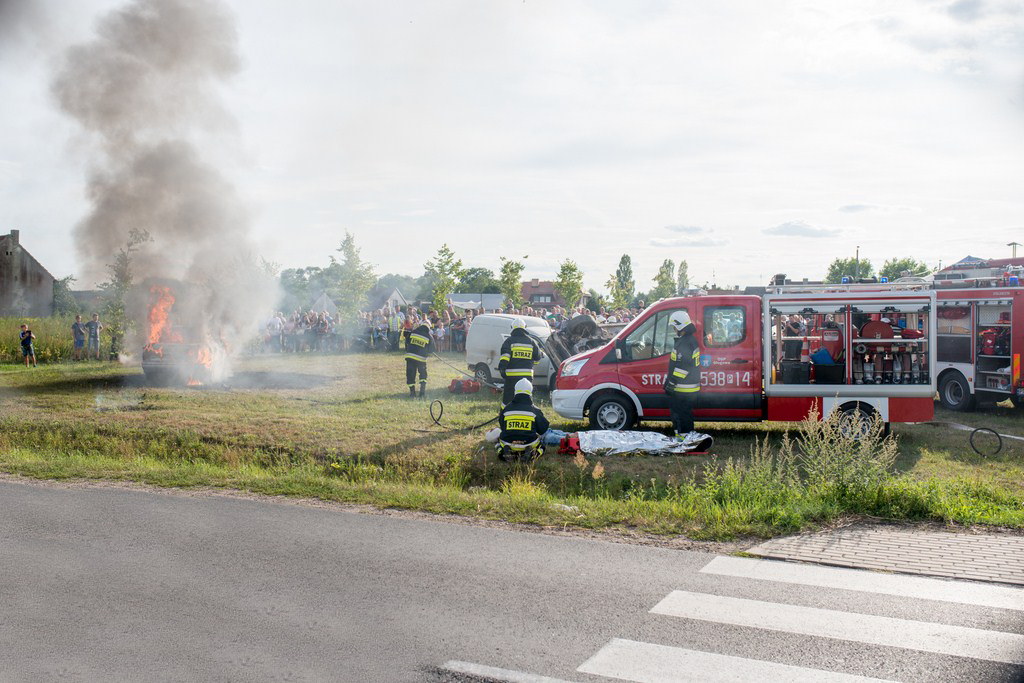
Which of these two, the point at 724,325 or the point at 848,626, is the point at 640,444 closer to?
the point at 724,325

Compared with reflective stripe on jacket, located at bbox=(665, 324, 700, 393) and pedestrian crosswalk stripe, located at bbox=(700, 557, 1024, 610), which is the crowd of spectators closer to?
reflective stripe on jacket, located at bbox=(665, 324, 700, 393)

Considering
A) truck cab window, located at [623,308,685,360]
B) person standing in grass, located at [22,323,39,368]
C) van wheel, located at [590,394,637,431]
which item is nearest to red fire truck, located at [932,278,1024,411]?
truck cab window, located at [623,308,685,360]

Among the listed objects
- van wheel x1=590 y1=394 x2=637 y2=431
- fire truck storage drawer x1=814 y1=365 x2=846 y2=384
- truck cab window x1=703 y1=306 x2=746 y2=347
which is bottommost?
van wheel x1=590 y1=394 x2=637 y2=431

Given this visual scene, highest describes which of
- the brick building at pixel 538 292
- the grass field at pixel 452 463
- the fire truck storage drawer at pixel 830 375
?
the brick building at pixel 538 292

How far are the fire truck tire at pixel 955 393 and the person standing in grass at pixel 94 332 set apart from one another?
25923mm

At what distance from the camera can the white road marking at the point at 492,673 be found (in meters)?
4.47

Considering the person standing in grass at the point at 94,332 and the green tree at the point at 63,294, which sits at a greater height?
the green tree at the point at 63,294

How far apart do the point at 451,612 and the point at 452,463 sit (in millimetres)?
6416

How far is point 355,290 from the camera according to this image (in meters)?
40.1

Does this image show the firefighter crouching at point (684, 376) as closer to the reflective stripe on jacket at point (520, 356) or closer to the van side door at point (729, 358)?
the van side door at point (729, 358)

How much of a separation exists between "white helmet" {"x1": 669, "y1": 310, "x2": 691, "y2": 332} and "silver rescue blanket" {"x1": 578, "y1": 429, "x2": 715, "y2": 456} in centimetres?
166

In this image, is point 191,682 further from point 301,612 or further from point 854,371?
point 854,371

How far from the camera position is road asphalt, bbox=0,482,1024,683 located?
4672mm

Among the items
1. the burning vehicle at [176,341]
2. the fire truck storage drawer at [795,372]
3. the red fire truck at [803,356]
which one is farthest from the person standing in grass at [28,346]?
the fire truck storage drawer at [795,372]
